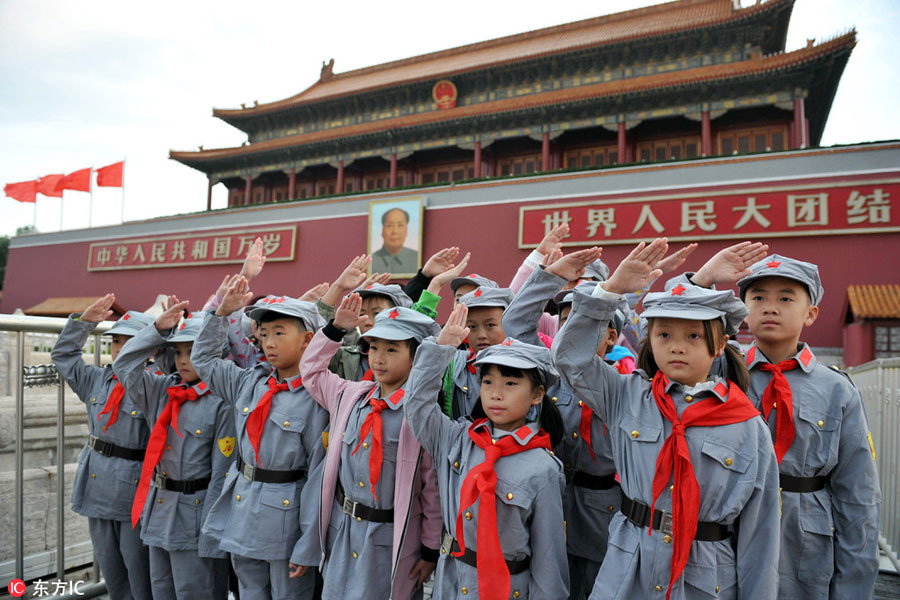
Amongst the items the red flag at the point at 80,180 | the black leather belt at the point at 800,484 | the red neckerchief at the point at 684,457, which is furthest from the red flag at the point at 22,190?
the black leather belt at the point at 800,484

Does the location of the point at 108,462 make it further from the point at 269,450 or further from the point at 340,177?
the point at 340,177

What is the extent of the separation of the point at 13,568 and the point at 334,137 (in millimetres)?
13809

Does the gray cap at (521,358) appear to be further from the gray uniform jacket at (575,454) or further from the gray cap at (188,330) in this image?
the gray cap at (188,330)

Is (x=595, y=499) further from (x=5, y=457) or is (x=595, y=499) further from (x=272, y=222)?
(x=272, y=222)

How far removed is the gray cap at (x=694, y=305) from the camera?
163 cm

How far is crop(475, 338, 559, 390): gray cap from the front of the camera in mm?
1845

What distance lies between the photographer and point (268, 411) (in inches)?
94.1

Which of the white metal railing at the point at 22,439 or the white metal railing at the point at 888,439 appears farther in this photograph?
the white metal railing at the point at 888,439

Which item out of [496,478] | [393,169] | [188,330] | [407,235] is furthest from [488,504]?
[393,169]

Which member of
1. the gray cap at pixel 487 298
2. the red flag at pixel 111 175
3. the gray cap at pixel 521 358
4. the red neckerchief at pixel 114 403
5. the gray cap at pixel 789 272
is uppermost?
the red flag at pixel 111 175

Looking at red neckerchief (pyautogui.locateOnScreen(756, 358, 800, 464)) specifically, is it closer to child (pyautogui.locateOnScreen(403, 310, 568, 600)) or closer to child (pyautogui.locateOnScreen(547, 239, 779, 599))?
child (pyautogui.locateOnScreen(547, 239, 779, 599))

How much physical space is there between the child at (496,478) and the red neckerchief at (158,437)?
4.26ft

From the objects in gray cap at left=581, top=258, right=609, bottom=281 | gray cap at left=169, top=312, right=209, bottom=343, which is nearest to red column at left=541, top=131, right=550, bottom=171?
gray cap at left=581, top=258, right=609, bottom=281

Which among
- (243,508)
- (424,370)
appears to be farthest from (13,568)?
(424,370)
